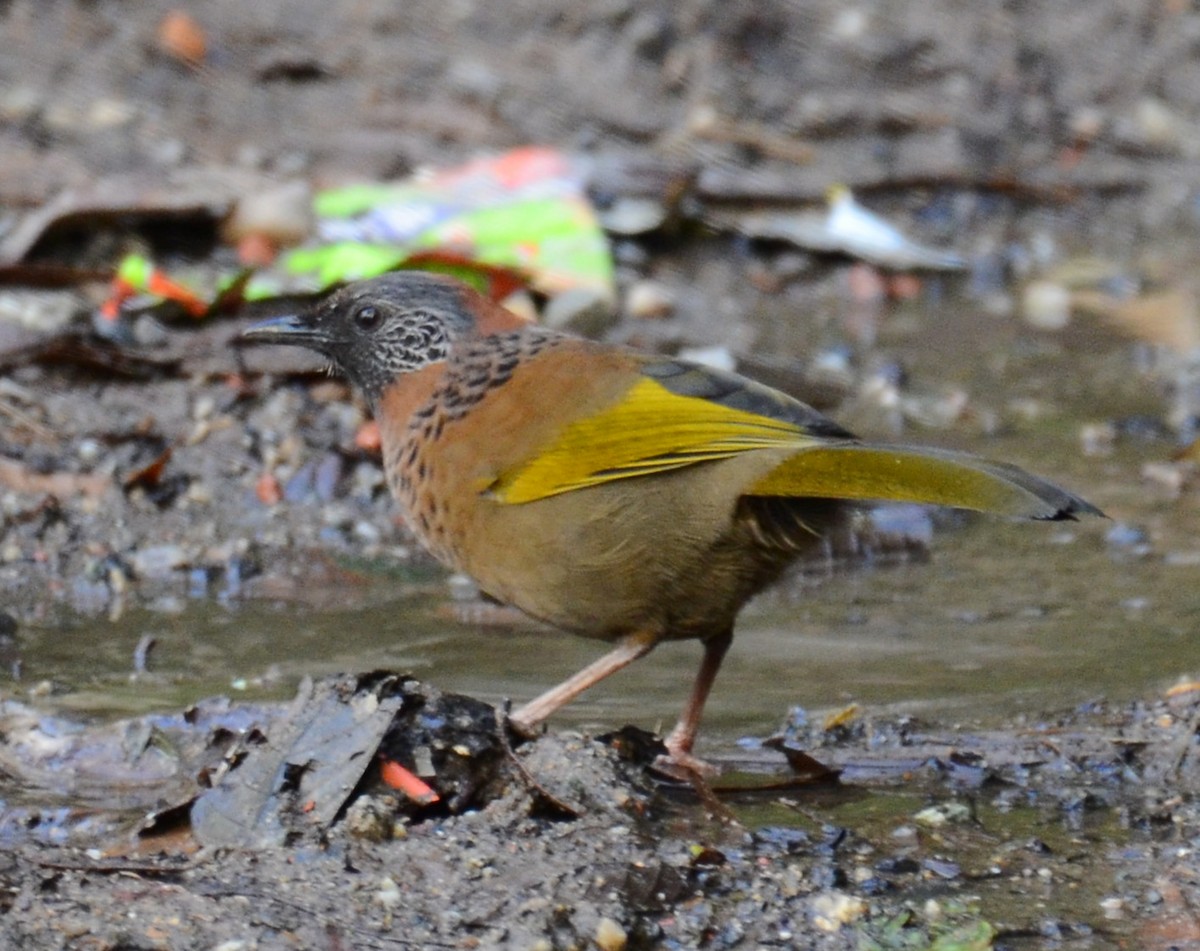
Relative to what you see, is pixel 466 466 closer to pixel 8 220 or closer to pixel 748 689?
pixel 748 689

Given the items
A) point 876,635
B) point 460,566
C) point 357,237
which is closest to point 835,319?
point 357,237

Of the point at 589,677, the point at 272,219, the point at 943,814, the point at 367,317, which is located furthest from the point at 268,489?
the point at 943,814

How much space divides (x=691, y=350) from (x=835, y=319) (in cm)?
121

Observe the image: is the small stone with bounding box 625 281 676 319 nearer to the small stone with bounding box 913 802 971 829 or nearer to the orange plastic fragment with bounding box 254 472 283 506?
the orange plastic fragment with bounding box 254 472 283 506

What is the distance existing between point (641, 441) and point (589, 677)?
0.51 metres

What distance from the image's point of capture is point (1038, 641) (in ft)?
15.9

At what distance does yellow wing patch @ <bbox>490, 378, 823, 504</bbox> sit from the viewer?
159 inches

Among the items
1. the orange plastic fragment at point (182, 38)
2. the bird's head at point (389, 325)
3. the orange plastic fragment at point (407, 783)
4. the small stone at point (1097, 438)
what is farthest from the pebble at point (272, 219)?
the orange plastic fragment at point (407, 783)

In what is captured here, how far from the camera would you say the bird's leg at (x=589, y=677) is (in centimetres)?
411

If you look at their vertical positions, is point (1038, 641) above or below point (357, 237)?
below

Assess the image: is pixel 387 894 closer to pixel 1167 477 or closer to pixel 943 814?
pixel 943 814

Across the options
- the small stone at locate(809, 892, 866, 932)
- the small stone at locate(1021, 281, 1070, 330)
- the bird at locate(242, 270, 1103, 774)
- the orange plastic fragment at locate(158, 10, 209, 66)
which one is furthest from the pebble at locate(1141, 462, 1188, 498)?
the orange plastic fragment at locate(158, 10, 209, 66)

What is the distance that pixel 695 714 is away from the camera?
4.09 m

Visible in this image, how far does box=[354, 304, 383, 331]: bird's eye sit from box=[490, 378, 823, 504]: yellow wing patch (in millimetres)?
726
